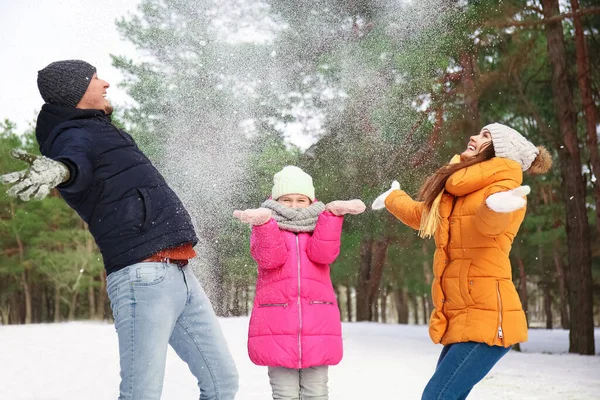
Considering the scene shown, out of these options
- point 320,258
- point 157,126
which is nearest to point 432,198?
point 320,258

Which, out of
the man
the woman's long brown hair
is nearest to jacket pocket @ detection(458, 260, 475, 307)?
the woman's long brown hair

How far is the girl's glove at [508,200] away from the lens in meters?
2.39

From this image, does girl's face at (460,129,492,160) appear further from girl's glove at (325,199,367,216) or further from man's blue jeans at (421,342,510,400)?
man's blue jeans at (421,342,510,400)

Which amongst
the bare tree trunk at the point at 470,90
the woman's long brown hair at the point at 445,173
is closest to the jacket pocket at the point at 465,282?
the woman's long brown hair at the point at 445,173

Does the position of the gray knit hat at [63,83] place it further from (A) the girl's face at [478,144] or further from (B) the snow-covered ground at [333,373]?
(B) the snow-covered ground at [333,373]

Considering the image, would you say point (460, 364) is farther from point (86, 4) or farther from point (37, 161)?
point (86, 4)

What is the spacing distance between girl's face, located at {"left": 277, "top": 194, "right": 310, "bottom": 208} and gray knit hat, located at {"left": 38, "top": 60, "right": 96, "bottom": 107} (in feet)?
3.74

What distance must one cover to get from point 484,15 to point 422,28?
135 cm

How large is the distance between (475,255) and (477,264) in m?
0.04

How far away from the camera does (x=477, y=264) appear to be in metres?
2.63

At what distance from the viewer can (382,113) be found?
1231cm

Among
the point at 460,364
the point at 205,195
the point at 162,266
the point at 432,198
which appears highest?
the point at 205,195

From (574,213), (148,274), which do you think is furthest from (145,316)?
(574,213)

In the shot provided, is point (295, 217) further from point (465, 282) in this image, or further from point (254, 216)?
point (465, 282)
